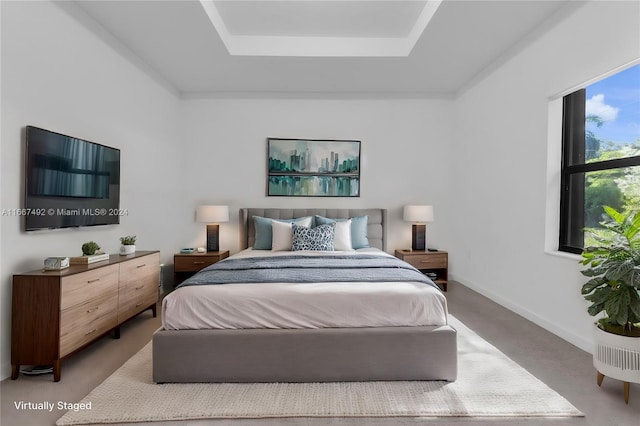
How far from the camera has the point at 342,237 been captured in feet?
13.7

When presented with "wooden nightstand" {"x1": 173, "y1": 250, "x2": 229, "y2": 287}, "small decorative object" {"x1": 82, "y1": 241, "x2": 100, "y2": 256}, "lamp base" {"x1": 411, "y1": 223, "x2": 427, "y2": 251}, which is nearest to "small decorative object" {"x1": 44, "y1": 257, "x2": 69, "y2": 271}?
"small decorative object" {"x1": 82, "y1": 241, "x2": 100, "y2": 256}

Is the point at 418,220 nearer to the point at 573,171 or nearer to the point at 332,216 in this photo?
the point at 332,216

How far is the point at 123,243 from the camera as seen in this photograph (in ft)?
10.7

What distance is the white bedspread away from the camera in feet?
7.18

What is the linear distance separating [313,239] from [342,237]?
42 cm

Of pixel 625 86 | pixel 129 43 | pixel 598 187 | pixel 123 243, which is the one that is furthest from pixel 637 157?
pixel 129 43

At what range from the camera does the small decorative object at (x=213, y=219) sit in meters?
4.47

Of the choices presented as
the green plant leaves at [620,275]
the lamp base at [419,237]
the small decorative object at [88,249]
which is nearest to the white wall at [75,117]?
the small decorative object at [88,249]

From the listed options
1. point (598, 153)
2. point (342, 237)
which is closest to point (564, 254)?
point (598, 153)

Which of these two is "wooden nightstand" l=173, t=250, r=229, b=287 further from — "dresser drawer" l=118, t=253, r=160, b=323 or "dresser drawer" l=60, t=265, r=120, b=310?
"dresser drawer" l=60, t=265, r=120, b=310

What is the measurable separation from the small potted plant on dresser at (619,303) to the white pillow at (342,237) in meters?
2.41

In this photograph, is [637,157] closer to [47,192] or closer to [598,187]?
[598,187]

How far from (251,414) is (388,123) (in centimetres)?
417

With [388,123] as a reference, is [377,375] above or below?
below
